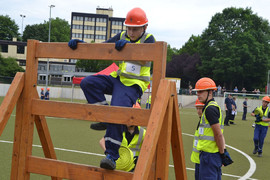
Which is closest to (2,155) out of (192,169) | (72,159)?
(72,159)

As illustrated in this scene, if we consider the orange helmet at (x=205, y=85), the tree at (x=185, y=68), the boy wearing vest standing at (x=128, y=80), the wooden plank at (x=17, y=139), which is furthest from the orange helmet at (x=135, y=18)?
the tree at (x=185, y=68)

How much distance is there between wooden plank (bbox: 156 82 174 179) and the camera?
3258 mm

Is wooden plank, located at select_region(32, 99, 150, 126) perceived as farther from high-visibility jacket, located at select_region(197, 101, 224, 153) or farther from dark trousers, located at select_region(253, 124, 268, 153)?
dark trousers, located at select_region(253, 124, 268, 153)

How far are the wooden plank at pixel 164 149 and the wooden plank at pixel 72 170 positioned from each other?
303 mm

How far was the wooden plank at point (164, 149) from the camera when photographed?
3258 millimetres

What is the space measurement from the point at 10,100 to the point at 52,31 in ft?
361

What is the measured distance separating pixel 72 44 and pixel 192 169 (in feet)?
18.5

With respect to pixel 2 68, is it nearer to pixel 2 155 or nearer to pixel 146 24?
pixel 2 155

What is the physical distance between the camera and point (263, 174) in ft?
26.5

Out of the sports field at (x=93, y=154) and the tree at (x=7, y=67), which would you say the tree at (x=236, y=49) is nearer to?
the tree at (x=7, y=67)

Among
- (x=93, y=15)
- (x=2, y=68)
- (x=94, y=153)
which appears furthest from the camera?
(x=93, y=15)

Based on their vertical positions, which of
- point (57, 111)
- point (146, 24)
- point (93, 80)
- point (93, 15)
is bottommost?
point (57, 111)

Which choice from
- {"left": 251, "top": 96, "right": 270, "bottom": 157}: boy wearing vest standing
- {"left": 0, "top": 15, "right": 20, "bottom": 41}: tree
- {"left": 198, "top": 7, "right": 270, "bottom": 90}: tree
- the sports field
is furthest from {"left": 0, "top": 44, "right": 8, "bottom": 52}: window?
{"left": 251, "top": 96, "right": 270, "bottom": 157}: boy wearing vest standing

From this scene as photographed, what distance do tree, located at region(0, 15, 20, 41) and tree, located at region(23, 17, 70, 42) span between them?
6252 millimetres
